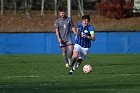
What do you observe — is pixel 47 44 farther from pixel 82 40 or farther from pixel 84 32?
pixel 84 32

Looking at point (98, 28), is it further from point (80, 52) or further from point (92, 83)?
point (92, 83)

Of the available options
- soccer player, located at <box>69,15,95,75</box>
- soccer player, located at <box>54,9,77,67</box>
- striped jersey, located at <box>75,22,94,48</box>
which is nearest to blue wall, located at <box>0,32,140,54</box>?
soccer player, located at <box>54,9,77,67</box>

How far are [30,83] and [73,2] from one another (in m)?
48.1

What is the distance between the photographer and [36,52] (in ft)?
123

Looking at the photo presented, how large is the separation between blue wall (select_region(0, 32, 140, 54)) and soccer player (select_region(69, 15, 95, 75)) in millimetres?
18192

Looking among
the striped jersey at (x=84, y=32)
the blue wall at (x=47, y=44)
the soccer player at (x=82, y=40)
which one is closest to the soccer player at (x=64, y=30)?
the soccer player at (x=82, y=40)

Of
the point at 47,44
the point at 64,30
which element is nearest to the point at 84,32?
the point at 64,30

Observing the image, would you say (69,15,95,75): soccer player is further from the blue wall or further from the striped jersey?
the blue wall

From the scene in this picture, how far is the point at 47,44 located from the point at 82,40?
18622mm

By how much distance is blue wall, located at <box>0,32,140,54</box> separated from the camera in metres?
37.3

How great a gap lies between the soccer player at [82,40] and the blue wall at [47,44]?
1819 cm

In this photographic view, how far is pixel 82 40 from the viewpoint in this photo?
742 inches

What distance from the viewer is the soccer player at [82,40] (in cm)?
1844

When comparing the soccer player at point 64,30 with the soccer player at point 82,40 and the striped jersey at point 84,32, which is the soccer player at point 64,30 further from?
the striped jersey at point 84,32
